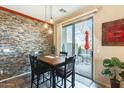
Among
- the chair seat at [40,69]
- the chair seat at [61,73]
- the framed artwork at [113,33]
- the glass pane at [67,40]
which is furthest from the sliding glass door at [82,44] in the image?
the chair seat at [40,69]

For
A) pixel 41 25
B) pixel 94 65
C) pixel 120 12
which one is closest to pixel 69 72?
pixel 94 65

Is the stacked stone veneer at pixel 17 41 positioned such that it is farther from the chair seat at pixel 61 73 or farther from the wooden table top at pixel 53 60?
the chair seat at pixel 61 73

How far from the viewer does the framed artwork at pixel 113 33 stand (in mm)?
2818

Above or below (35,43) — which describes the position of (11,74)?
below

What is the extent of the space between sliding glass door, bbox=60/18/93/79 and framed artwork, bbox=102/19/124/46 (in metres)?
0.65

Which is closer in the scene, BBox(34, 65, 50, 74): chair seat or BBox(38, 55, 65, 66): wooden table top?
BBox(38, 55, 65, 66): wooden table top

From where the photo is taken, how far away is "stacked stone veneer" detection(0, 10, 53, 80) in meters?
3.87

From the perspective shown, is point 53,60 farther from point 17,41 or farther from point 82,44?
point 17,41

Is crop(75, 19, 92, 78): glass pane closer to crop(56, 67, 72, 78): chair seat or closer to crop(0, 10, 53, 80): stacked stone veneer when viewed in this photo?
crop(56, 67, 72, 78): chair seat

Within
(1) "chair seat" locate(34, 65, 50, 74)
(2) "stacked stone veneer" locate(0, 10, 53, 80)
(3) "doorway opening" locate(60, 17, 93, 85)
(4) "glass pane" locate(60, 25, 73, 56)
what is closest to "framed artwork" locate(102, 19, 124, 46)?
(3) "doorway opening" locate(60, 17, 93, 85)

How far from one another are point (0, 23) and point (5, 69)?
4.41 ft

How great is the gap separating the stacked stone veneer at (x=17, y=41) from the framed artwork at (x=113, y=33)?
252 centimetres
